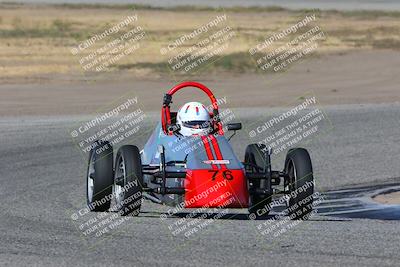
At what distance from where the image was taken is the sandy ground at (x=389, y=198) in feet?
62.3

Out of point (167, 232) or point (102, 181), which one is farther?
point (102, 181)

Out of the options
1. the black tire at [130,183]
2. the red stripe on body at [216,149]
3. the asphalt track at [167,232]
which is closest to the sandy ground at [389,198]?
the asphalt track at [167,232]

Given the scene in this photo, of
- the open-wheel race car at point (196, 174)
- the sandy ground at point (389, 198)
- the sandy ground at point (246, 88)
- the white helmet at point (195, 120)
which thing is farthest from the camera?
the sandy ground at point (246, 88)

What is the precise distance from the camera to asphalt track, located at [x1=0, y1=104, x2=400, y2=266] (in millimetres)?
12727

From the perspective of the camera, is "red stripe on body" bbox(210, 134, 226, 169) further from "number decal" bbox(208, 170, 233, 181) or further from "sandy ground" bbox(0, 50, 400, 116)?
"sandy ground" bbox(0, 50, 400, 116)

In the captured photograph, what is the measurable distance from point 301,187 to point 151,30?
43.1 meters

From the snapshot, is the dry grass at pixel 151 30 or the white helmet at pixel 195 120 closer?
the white helmet at pixel 195 120

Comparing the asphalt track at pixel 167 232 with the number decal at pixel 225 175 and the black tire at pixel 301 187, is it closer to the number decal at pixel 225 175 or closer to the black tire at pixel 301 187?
the black tire at pixel 301 187

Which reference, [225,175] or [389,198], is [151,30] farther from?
[225,175]

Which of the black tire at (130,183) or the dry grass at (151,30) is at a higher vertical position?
the dry grass at (151,30)

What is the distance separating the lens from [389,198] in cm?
1933

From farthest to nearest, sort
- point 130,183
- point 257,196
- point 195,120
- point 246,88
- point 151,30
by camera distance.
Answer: point 151,30, point 246,88, point 195,120, point 257,196, point 130,183

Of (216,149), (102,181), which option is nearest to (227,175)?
(216,149)

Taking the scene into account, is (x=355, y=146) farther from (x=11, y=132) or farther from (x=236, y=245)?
(x=236, y=245)
